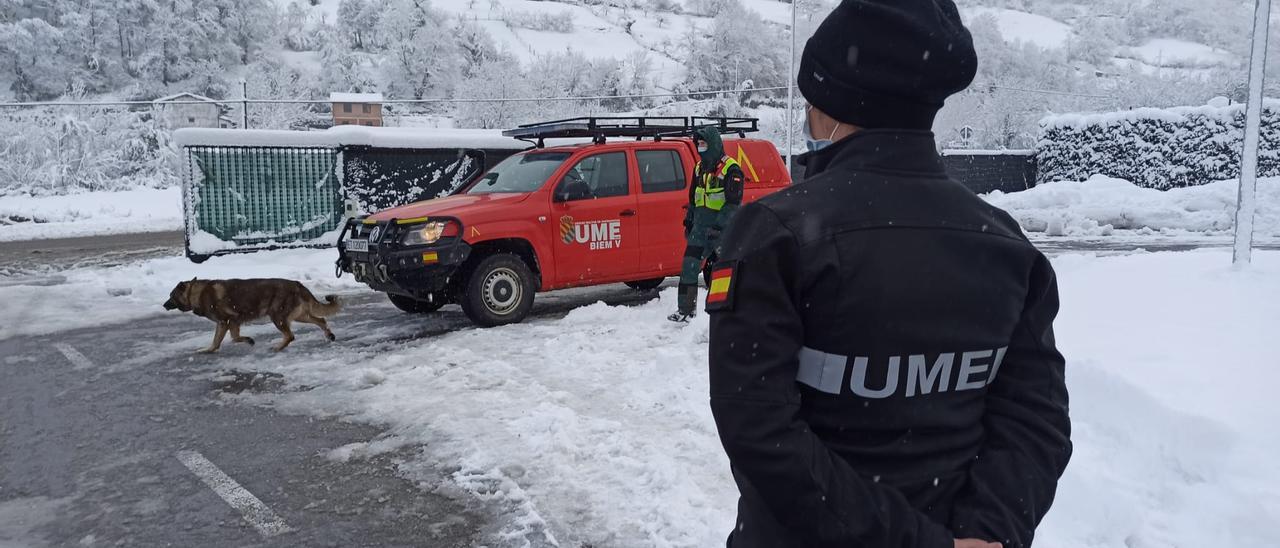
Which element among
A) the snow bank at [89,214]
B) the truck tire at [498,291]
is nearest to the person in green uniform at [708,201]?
the truck tire at [498,291]

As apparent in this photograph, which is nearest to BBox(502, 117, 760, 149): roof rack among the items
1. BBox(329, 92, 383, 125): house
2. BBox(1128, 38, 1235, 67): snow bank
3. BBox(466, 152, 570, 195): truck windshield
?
BBox(466, 152, 570, 195): truck windshield

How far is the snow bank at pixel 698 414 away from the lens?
379 centimetres

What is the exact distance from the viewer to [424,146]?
15086mm

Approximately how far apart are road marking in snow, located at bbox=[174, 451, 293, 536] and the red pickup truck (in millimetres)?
3347

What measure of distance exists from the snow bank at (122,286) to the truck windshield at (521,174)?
3.18 m

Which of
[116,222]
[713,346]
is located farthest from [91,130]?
[713,346]

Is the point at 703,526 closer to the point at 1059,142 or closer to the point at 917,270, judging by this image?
the point at 917,270

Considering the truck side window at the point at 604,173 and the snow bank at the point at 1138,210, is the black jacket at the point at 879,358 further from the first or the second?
the snow bank at the point at 1138,210

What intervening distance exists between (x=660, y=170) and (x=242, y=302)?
4528mm

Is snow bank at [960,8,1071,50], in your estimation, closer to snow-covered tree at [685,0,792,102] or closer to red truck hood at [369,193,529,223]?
snow-covered tree at [685,0,792,102]

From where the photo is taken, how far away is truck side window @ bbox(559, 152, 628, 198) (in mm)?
9289

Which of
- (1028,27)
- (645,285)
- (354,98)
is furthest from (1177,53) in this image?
(645,285)

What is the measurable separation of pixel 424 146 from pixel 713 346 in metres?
14.3

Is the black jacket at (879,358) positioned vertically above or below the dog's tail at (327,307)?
above
